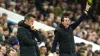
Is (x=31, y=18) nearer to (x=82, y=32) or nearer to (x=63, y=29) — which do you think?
(x=63, y=29)

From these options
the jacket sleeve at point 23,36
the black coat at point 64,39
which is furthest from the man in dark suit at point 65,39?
the jacket sleeve at point 23,36

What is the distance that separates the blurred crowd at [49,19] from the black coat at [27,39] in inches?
113

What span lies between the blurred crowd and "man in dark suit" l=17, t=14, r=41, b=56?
9.45ft

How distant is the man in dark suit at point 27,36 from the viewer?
28.8ft

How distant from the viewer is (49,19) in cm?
1639

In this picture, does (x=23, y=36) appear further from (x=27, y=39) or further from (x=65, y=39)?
(x=65, y=39)

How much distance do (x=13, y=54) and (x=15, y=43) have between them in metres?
1.22

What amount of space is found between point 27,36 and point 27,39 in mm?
62

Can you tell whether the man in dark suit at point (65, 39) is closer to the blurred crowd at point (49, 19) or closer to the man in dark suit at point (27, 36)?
the man in dark suit at point (27, 36)

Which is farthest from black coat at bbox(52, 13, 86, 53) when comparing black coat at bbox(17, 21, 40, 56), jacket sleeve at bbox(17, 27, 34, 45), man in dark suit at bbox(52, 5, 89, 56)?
jacket sleeve at bbox(17, 27, 34, 45)

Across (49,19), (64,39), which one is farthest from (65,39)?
(49,19)

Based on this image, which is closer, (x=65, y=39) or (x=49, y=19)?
(x=65, y=39)

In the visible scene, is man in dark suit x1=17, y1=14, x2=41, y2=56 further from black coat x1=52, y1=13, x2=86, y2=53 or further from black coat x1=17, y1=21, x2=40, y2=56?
black coat x1=52, y1=13, x2=86, y2=53

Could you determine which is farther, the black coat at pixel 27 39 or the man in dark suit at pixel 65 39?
the man in dark suit at pixel 65 39
